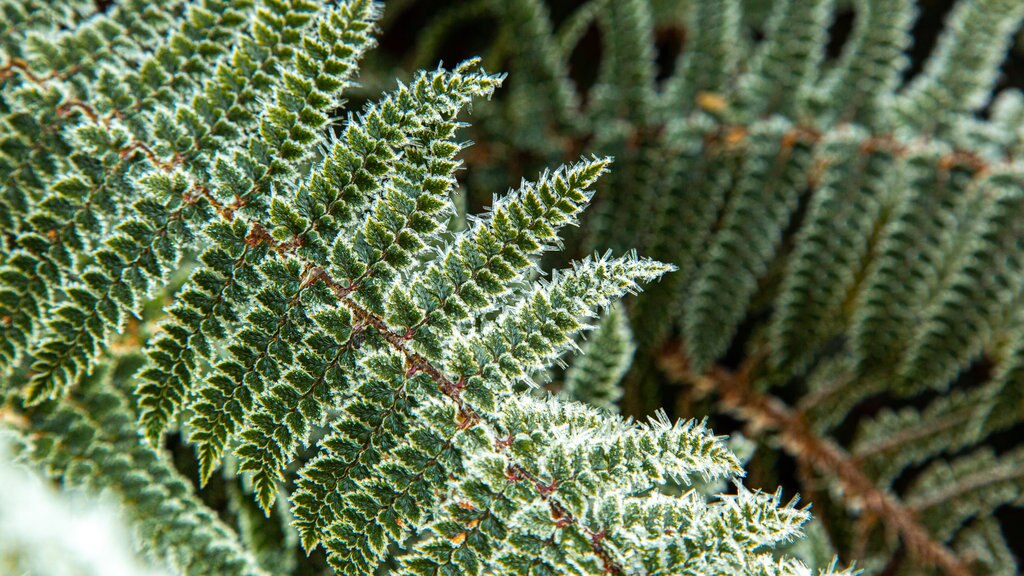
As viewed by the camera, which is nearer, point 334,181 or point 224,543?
point 334,181

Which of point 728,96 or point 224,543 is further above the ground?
point 728,96

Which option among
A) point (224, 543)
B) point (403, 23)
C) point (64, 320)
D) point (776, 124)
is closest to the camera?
point (64, 320)

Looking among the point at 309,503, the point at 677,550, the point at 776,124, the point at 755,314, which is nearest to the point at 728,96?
the point at 776,124

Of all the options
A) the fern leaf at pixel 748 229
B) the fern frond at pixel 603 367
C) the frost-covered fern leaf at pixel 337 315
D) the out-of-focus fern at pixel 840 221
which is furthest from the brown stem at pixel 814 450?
the frost-covered fern leaf at pixel 337 315

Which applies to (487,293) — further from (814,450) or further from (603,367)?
(814,450)

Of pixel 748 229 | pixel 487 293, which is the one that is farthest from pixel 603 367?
pixel 748 229

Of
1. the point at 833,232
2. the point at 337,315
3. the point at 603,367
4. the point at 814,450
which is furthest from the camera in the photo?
the point at 814,450

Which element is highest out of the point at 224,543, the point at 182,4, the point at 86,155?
the point at 182,4

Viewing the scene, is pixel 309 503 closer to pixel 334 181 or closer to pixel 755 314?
pixel 334 181
